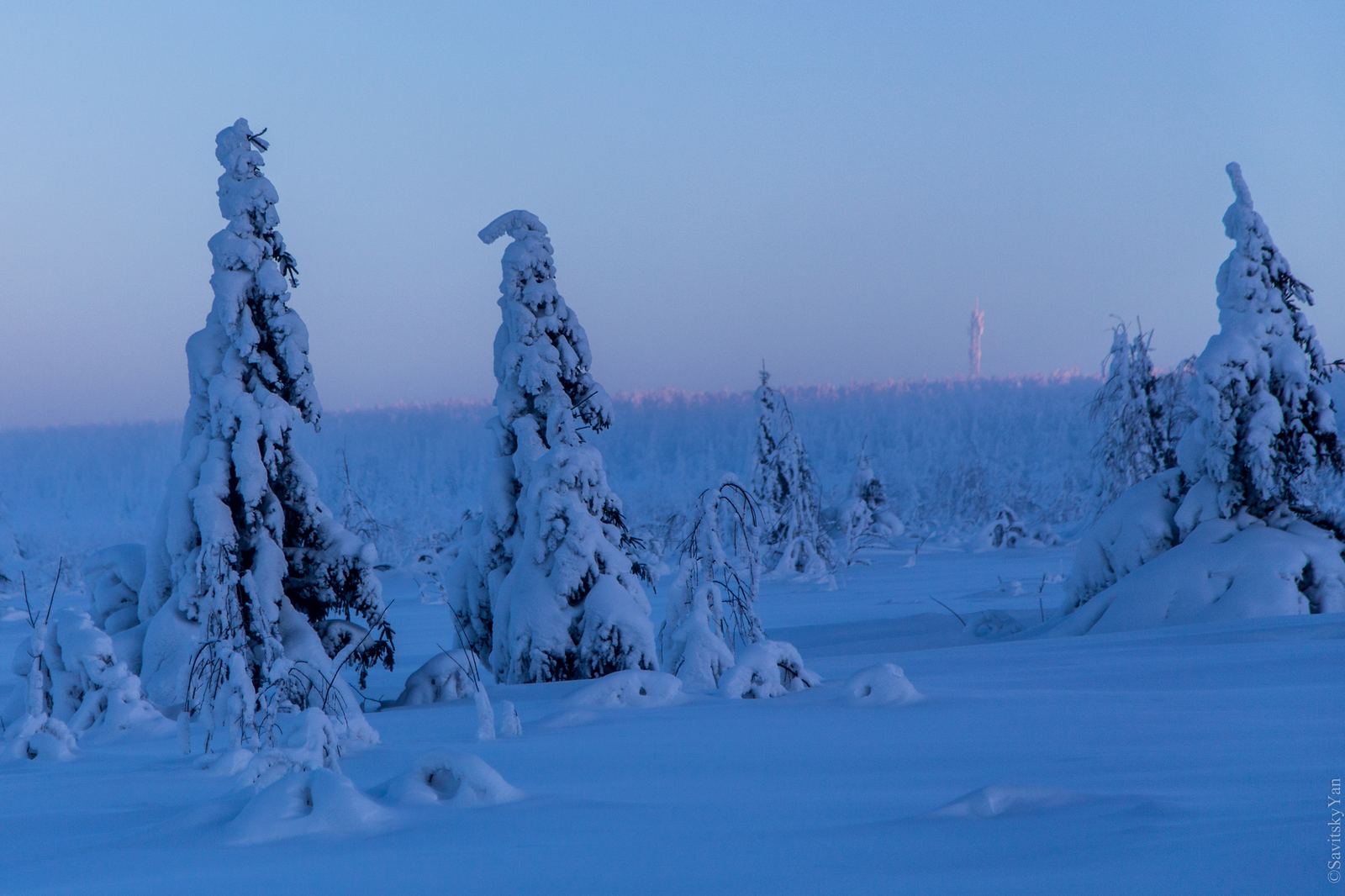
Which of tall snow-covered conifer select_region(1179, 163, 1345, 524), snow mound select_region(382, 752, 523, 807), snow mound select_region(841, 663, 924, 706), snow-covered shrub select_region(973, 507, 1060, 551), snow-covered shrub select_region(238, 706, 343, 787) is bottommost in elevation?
snow-covered shrub select_region(973, 507, 1060, 551)

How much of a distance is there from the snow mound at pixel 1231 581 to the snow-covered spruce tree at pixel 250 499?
8.74m

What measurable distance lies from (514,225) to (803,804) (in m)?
10.5

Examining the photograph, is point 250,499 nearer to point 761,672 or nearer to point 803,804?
point 761,672

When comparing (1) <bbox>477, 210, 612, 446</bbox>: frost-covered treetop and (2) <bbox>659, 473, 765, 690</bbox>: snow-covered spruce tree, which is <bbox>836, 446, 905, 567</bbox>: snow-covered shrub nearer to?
(1) <bbox>477, 210, 612, 446</bbox>: frost-covered treetop

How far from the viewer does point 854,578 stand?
3281 centimetres

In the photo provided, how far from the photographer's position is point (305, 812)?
343 centimetres

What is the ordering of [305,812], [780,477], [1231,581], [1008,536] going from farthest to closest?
[1008,536], [780,477], [1231,581], [305,812]

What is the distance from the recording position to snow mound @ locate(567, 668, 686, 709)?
668cm

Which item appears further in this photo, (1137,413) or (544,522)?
(1137,413)

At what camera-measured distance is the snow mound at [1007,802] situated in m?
3.22

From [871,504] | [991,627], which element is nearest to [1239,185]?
[991,627]

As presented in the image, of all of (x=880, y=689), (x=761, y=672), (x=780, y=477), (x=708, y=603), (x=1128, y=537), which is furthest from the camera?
(x=780, y=477)

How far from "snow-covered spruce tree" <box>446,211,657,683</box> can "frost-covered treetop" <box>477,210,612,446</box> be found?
1 centimetres

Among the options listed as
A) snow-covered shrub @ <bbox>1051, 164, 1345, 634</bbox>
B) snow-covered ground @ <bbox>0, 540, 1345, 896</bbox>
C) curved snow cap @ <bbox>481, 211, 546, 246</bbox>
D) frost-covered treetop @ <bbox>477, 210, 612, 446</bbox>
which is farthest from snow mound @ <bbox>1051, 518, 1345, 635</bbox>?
curved snow cap @ <bbox>481, 211, 546, 246</bbox>
